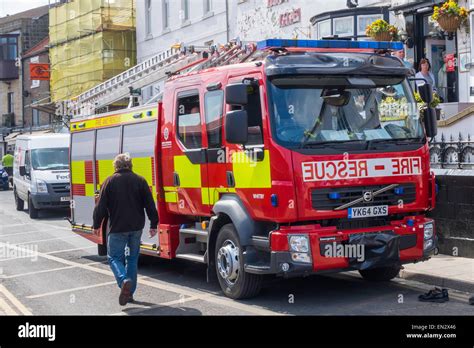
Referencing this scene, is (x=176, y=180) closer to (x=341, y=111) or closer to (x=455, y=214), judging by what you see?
(x=341, y=111)

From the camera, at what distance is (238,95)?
871cm

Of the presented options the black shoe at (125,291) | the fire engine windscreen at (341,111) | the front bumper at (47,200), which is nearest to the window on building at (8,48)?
the front bumper at (47,200)

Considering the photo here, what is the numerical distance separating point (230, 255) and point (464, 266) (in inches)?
137

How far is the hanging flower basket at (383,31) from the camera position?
19.2 metres

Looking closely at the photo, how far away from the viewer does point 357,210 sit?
8.81 meters

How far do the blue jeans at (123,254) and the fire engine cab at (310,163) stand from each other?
37.9 inches

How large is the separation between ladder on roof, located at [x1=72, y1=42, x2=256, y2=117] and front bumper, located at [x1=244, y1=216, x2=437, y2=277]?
299 cm

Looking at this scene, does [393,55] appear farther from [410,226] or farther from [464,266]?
[464,266]

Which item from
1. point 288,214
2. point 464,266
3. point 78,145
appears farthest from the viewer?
point 78,145

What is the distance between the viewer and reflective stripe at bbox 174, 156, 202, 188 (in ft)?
33.3

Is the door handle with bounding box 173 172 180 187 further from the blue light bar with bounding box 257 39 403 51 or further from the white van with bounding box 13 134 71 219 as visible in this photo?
the white van with bounding box 13 134 71 219

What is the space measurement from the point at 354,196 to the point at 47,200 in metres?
14.9

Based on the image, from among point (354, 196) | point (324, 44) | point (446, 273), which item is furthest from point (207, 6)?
point (354, 196)
